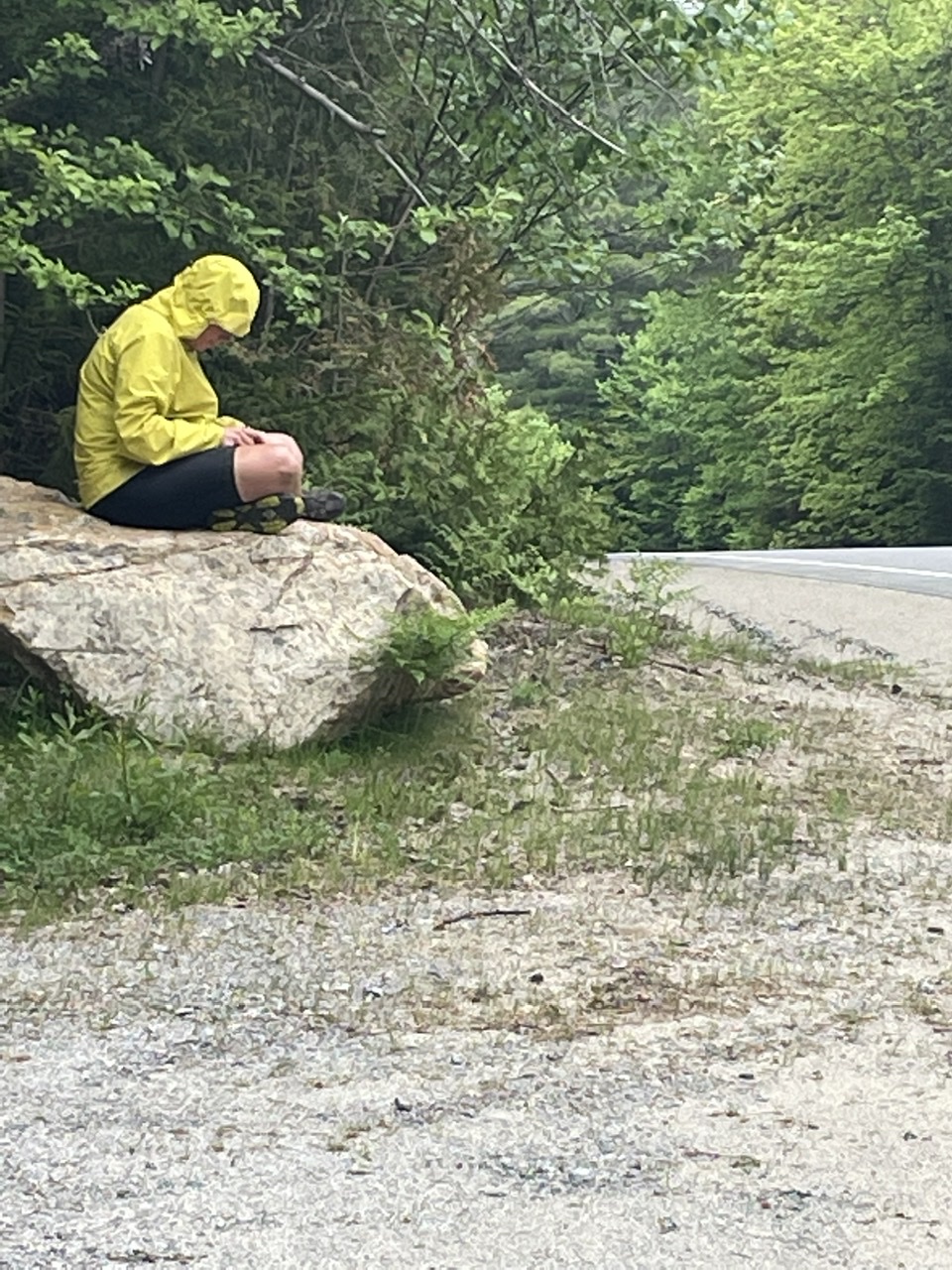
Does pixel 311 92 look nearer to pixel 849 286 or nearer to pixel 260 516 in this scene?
pixel 260 516

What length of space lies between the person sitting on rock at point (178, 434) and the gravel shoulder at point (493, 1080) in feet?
9.69

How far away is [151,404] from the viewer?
7898 mm

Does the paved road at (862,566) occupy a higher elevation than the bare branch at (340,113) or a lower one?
lower

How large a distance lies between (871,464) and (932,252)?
4.74m

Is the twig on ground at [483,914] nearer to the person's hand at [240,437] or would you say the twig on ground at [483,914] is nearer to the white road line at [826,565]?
the person's hand at [240,437]

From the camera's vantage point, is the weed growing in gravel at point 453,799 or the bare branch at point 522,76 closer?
the weed growing in gravel at point 453,799

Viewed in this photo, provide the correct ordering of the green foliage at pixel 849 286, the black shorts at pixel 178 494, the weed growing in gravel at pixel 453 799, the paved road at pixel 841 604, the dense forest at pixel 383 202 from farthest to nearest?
the green foliage at pixel 849 286
the paved road at pixel 841 604
the dense forest at pixel 383 202
the black shorts at pixel 178 494
the weed growing in gravel at pixel 453 799

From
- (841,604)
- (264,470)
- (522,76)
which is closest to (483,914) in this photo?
(264,470)

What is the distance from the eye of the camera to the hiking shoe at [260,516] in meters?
8.16

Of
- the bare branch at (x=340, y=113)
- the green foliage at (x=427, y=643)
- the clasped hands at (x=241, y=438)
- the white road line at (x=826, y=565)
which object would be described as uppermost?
the bare branch at (x=340, y=113)

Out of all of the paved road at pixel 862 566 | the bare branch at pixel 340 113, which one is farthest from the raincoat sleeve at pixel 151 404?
the paved road at pixel 862 566

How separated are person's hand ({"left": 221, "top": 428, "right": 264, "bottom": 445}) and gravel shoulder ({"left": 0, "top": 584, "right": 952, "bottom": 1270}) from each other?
313 cm

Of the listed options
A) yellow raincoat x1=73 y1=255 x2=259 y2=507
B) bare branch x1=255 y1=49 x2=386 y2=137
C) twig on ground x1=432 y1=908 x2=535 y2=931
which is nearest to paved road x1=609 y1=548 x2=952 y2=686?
bare branch x1=255 y1=49 x2=386 y2=137

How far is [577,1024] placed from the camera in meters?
4.39
